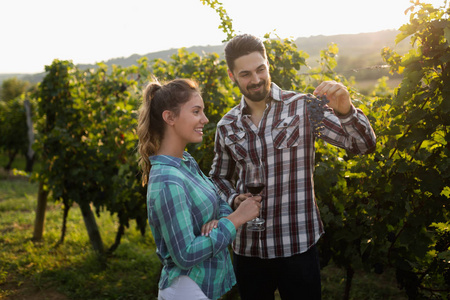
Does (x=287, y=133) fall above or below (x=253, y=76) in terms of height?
below

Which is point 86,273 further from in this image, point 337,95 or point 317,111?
point 337,95

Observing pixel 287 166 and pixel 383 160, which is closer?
pixel 287 166

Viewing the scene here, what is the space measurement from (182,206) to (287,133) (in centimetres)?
82

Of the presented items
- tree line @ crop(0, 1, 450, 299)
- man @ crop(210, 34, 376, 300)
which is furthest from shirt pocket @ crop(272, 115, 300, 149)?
tree line @ crop(0, 1, 450, 299)

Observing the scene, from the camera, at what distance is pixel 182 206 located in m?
1.72

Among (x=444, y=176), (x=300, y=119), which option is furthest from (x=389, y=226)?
(x=300, y=119)

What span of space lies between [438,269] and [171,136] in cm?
195

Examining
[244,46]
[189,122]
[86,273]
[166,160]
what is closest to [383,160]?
[244,46]

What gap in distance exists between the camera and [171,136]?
1994 millimetres

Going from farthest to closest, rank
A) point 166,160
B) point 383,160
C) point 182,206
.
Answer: point 383,160 → point 166,160 → point 182,206

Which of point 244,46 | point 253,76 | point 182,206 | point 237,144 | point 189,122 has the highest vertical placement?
point 244,46

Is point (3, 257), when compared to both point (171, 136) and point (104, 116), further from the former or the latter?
point (171, 136)

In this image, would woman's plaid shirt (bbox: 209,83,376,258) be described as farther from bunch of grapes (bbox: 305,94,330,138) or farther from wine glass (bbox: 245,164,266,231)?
wine glass (bbox: 245,164,266,231)

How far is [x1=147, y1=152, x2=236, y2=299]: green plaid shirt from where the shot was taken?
171cm
